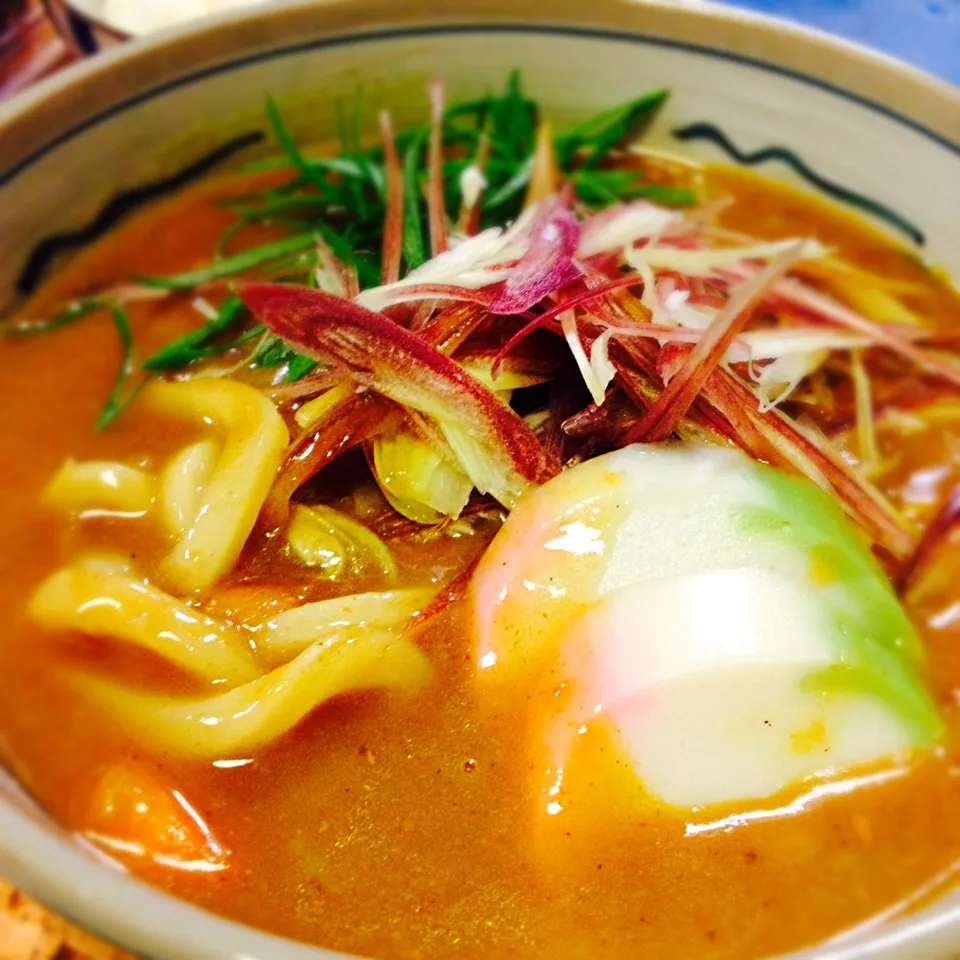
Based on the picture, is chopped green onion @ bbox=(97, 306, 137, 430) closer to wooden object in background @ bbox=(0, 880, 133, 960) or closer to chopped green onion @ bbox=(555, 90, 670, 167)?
wooden object in background @ bbox=(0, 880, 133, 960)

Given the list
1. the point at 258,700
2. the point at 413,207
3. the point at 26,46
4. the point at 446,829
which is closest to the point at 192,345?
the point at 413,207

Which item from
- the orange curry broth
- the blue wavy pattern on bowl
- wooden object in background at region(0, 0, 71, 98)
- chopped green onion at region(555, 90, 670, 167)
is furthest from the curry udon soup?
the blue wavy pattern on bowl

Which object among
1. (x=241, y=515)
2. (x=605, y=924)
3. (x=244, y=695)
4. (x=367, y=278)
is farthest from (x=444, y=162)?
(x=605, y=924)

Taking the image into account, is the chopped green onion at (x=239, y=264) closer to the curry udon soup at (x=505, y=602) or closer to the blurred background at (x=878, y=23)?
the curry udon soup at (x=505, y=602)

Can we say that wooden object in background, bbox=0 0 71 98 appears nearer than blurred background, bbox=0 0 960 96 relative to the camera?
Yes

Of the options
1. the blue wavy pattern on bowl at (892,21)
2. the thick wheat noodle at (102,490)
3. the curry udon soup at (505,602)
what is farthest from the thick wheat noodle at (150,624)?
the blue wavy pattern on bowl at (892,21)
